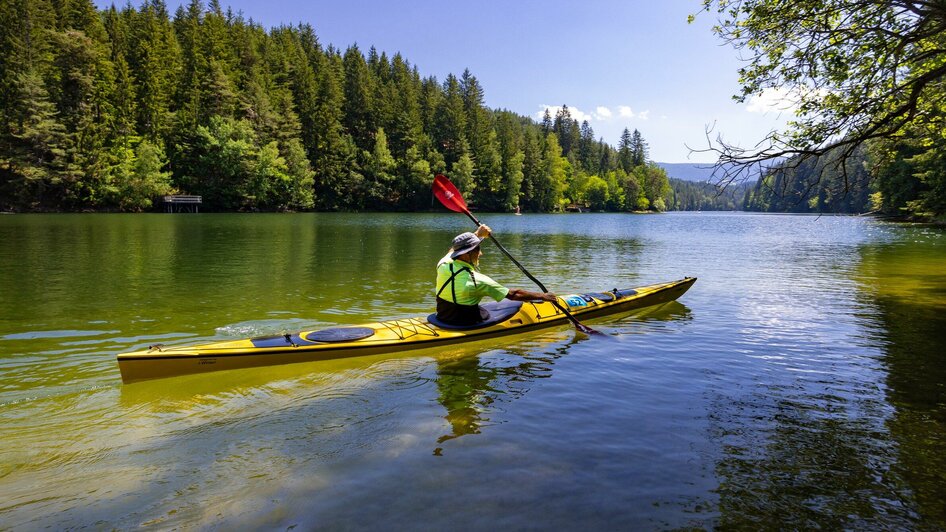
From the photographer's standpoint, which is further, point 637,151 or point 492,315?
point 637,151

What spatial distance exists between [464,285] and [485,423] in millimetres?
2762

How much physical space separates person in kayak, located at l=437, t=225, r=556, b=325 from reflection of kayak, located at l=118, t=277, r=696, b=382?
0.21 metres

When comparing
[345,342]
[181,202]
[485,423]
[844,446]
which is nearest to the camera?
[844,446]

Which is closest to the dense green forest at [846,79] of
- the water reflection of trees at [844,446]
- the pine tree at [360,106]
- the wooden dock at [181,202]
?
the water reflection of trees at [844,446]

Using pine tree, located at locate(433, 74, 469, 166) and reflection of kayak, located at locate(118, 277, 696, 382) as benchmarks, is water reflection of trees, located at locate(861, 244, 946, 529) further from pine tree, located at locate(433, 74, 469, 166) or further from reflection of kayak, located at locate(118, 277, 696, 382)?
pine tree, located at locate(433, 74, 469, 166)

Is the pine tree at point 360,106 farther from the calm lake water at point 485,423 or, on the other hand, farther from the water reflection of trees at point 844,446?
the water reflection of trees at point 844,446

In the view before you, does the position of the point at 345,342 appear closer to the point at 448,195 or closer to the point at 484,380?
the point at 484,380

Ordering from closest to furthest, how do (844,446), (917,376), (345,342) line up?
1. (844,446)
2. (917,376)
3. (345,342)

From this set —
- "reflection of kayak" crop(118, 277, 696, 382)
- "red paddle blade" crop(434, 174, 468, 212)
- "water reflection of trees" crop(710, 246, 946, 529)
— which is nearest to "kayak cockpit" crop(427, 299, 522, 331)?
"reflection of kayak" crop(118, 277, 696, 382)

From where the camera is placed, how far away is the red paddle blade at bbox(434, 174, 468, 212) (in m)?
10.5

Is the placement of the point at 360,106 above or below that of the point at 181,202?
above

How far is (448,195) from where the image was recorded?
10.7m

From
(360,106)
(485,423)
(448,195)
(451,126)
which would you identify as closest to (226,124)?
(360,106)

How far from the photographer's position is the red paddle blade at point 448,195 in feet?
34.6
